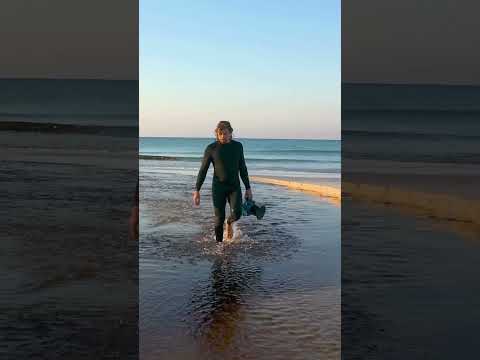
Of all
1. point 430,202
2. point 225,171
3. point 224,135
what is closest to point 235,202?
point 225,171

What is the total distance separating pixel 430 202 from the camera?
35.8ft

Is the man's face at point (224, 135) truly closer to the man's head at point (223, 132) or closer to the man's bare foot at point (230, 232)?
the man's head at point (223, 132)

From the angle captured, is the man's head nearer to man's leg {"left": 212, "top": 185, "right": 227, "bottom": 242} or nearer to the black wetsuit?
the black wetsuit

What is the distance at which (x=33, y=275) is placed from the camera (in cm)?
537

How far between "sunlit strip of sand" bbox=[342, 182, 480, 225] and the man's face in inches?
197

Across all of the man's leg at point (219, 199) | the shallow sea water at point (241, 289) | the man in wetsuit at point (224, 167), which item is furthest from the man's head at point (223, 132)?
the shallow sea water at point (241, 289)

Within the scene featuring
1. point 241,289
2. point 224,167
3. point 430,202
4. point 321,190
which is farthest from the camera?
point 321,190

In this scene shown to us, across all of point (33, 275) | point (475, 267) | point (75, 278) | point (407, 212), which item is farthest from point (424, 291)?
point (407, 212)

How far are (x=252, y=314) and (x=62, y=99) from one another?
292 ft

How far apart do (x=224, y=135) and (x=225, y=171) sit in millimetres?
451

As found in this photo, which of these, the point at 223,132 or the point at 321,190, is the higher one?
the point at 223,132

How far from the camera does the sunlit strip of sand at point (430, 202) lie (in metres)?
9.22

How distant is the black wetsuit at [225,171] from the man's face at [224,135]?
53mm

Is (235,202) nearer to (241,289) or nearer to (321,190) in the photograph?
(241,289)
